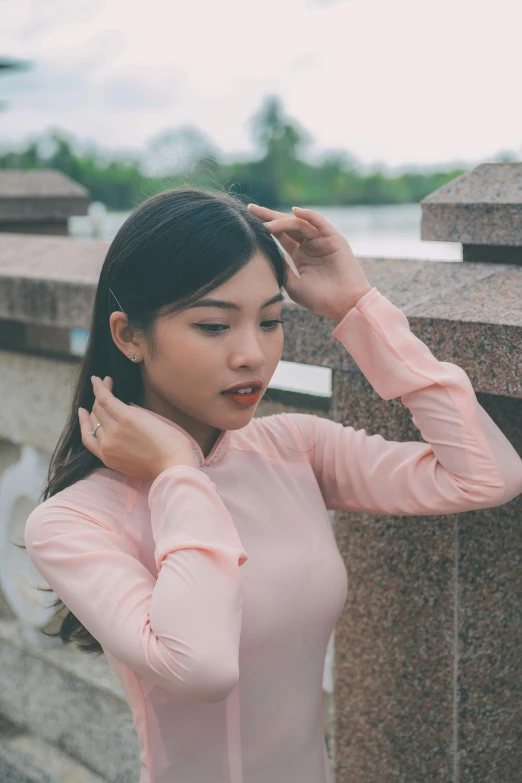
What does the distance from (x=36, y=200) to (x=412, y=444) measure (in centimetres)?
360

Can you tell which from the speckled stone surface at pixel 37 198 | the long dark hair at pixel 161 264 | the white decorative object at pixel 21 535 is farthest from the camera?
the speckled stone surface at pixel 37 198

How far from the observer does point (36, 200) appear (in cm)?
512

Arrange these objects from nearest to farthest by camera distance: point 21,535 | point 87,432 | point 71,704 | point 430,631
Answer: point 87,432
point 430,631
point 71,704
point 21,535

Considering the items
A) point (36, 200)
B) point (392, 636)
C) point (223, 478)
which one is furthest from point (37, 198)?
point (223, 478)

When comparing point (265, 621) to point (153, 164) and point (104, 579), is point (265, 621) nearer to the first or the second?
point (104, 579)

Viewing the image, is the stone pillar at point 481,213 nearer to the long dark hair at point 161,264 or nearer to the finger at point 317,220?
the finger at point 317,220

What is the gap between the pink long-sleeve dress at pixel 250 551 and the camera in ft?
5.41

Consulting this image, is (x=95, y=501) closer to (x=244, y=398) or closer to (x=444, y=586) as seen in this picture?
(x=244, y=398)

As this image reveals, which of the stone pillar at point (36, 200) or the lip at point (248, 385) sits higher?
the lip at point (248, 385)

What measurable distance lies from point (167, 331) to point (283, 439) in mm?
430

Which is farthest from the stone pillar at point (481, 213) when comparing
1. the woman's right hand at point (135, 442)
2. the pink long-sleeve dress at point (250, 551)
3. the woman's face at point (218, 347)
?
the woman's right hand at point (135, 442)

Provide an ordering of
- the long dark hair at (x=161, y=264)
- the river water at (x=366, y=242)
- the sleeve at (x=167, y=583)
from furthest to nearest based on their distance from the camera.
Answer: the river water at (x=366, y=242) → the long dark hair at (x=161, y=264) → the sleeve at (x=167, y=583)

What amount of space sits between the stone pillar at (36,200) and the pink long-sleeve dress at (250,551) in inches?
132

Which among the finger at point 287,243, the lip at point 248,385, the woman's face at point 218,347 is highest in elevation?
the finger at point 287,243
